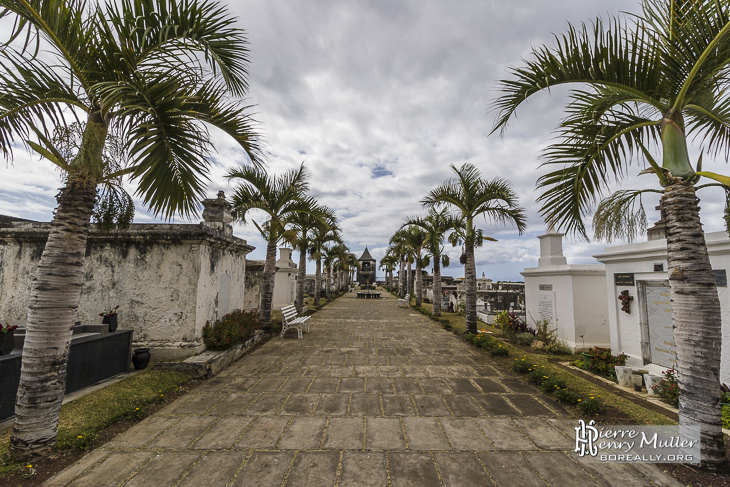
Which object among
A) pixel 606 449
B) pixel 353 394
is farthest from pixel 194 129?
pixel 606 449

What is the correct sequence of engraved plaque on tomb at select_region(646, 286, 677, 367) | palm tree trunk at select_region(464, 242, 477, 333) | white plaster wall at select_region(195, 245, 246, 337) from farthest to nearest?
palm tree trunk at select_region(464, 242, 477, 333), white plaster wall at select_region(195, 245, 246, 337), engraved plaque on tomb at select_region(646, 286, 677, 367)

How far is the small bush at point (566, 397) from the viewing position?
4.41 metres

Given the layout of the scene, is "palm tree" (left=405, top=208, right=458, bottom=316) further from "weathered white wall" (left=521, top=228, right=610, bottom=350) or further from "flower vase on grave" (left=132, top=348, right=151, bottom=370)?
"flower vase on grave" (left=132, top=348, right=151, bottom=370)

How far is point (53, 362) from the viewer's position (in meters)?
2.94

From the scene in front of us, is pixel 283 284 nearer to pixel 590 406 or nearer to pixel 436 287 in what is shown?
pixel 436 287

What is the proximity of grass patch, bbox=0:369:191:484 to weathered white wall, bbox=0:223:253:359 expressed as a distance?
3.38 ft

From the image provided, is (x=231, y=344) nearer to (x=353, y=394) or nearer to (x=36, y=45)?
(x=353, y=394)

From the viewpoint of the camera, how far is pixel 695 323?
2947 millimetres

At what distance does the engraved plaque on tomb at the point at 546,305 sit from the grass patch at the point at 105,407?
31.2ft

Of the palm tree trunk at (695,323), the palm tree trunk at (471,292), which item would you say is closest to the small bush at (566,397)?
the palm tree trunk at (695,323)

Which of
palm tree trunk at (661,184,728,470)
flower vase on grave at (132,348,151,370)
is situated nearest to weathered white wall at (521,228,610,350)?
palm tree trunk at (661,184,728,470)

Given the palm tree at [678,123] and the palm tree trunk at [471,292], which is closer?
the palm tree at [678,123]

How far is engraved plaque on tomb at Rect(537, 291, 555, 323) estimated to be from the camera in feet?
29.2

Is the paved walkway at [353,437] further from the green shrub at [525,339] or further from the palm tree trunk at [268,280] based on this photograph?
the palm tree trunk at [268,280]
